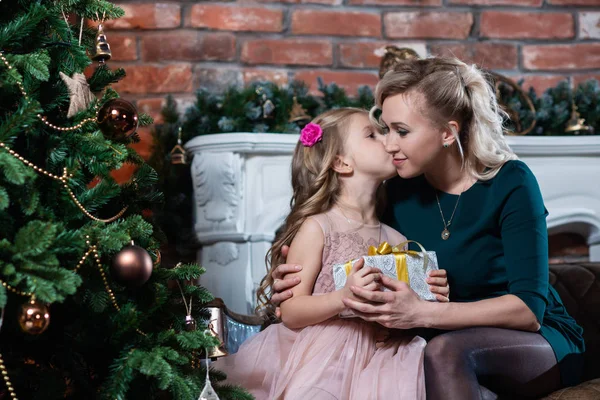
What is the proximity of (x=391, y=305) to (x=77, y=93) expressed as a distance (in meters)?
0.76

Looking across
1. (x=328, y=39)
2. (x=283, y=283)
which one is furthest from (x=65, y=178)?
(x=328, y=39)

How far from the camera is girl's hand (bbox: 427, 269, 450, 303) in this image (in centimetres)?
160

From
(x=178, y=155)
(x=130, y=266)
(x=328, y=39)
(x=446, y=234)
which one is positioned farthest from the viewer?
(x=328, y=39)

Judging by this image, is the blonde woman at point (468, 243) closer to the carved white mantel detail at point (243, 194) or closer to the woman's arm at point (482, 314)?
the woman's arm at point (482, 314)

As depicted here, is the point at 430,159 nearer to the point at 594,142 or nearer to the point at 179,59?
the point at 594,142

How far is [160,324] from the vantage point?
146cm

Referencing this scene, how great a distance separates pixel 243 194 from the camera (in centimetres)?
249

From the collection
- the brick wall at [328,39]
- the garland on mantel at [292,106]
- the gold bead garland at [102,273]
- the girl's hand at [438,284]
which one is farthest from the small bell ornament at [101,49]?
the brick wall at [328,39]

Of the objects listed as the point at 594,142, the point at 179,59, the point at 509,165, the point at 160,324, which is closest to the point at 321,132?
the point at 509,165

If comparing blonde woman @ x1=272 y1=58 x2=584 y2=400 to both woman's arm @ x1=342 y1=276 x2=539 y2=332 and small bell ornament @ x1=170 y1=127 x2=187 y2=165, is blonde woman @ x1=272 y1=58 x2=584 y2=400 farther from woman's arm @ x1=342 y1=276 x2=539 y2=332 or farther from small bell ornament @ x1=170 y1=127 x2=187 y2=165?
small bell ornament @ x1=170 y1=127 x2=187 y2=165

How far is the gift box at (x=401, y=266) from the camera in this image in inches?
60.9

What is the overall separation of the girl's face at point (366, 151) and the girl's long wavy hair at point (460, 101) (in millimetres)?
37

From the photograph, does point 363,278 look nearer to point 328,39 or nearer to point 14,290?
point 14,290

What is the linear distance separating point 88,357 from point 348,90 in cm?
170
